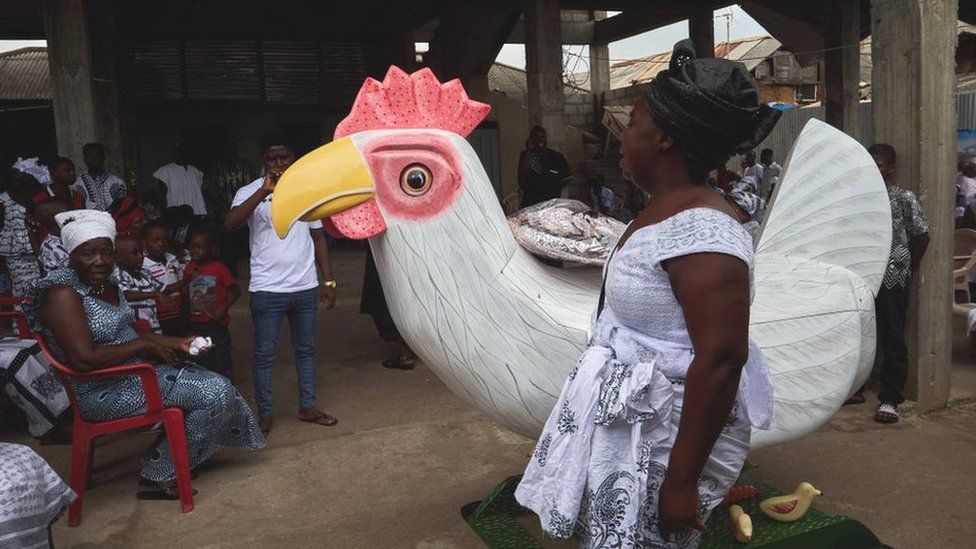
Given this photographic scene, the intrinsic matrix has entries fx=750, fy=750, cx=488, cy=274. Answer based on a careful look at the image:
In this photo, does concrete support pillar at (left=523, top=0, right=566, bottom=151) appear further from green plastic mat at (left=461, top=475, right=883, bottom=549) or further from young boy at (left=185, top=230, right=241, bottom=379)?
green plastic mat at (left=461, top=475, right=883, bottom=549)

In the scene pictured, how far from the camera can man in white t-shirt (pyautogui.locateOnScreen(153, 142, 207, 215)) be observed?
9328 mm

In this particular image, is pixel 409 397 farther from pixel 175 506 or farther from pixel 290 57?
pixel 290 57

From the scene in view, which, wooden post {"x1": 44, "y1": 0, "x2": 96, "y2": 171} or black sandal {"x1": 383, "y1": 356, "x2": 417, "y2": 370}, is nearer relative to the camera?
black sandal {"x1": 383, "y1": 356, "x2": 417, "y2": 370}

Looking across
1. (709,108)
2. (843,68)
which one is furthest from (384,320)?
(843,68)

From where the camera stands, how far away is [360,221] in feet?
7.48

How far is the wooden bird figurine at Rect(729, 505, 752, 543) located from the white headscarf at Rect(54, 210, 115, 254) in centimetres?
272

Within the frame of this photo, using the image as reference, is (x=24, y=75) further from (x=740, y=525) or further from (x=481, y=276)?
(x=740, y=525)

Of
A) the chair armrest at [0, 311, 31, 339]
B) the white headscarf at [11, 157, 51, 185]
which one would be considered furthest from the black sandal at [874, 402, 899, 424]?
the white headscarf at [11, 157, 51, 185]

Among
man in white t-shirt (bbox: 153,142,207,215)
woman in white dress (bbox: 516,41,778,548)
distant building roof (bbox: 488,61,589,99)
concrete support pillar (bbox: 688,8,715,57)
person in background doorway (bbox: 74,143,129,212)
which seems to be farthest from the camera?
→ distant building roof (bbox: 488,61,589,99)

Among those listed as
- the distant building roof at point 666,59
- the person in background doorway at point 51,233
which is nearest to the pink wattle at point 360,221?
the person in background doorway at point 51,233

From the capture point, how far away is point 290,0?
11.6 metres

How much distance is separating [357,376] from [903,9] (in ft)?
13.4

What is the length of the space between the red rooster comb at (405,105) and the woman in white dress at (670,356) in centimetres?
101

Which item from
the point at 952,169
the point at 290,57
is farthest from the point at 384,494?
the point at 290,57
